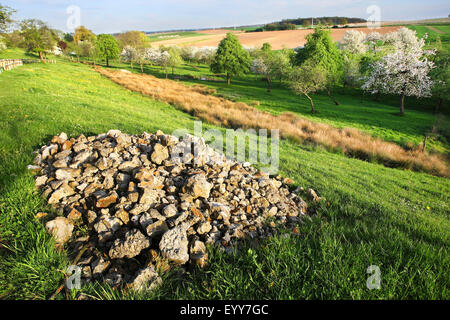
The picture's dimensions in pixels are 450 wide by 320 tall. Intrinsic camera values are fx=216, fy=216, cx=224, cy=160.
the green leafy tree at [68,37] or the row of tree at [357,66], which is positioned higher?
the green leafy tree at [68,37]

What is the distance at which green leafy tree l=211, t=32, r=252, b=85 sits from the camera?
4738cm

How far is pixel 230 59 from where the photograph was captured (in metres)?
47.4

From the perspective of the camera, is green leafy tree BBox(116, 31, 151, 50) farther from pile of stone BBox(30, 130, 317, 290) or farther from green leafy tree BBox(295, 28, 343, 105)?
pile of stone BBox(30, 130, 317, 290)

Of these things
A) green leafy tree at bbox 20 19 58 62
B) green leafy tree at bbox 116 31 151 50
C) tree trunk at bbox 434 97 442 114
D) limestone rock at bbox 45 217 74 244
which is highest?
green leafy tree at bbox 116 31 151 50

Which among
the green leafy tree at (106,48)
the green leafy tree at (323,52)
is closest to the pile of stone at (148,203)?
the green leafy tree at (323,52)

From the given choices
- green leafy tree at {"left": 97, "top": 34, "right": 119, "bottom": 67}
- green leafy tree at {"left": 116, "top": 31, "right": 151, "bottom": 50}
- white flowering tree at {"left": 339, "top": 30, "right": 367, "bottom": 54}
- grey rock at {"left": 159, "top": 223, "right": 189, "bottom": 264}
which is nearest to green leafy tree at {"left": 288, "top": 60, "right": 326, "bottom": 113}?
grey rock at {"left": 159, "top": 223, "right": 189, "bottom": 264}

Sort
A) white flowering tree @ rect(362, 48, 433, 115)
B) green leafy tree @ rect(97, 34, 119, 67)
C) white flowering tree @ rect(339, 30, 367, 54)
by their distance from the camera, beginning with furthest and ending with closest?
green leafy tree @ rect(97, 34, 119, 67) → white flowering tree @ rect(339, 30, 367, 54) → white flowering tree @ rect(362, 48, 433, 115)

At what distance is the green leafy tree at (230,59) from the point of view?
155 ft

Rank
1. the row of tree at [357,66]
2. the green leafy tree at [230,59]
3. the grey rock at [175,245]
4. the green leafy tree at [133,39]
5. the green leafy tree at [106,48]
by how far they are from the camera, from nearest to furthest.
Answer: the grey rock at [175,245], the row of tree at [357,66], the green leafy tree at [230,59], the green leafy tree at [106,48], the green leafy tree at [133,39]

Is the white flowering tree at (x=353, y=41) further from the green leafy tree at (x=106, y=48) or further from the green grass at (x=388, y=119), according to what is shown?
the green leafy tree at (x=106, y=48)

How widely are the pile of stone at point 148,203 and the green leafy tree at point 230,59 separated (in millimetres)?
45597

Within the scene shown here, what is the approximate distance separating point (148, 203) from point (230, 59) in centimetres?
4902

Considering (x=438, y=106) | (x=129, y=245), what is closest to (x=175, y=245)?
(x=129, y=245)

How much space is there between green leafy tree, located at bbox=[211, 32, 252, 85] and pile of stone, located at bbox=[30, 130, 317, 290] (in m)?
45.6
